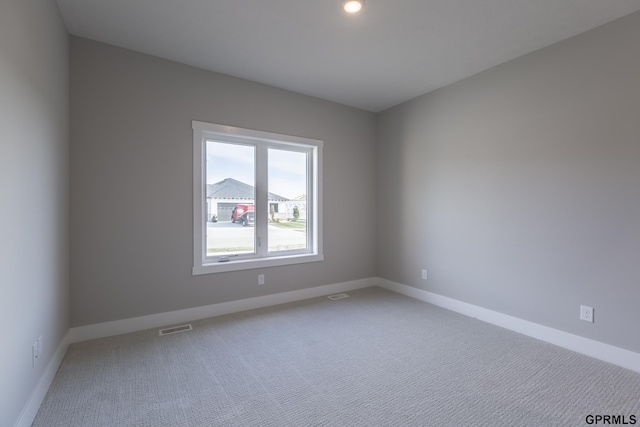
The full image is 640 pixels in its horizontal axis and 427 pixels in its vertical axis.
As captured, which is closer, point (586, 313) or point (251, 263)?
point (586, 313)

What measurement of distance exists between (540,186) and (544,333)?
134cm

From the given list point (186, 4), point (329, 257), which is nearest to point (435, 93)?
point (329, 257)

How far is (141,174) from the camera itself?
9.47 ft

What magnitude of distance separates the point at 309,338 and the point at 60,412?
5.70ft

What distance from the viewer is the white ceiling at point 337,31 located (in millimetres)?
2191

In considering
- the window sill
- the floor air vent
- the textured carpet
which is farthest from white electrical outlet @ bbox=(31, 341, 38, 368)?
the window sill

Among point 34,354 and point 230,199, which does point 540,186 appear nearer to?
point 230,199

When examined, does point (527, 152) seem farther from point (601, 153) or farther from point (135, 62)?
point (135, 62)

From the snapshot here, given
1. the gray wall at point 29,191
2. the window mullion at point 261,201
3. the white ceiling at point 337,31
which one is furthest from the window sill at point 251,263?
the white ceiling at point 337,31

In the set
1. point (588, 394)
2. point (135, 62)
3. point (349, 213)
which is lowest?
point (588, 394)

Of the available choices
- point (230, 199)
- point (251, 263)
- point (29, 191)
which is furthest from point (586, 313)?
point (29, 191)

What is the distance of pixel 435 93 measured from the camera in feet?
12.2

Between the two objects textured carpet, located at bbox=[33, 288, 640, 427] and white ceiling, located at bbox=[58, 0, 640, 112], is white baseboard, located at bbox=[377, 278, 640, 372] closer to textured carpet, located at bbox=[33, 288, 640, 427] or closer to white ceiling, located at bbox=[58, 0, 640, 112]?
textured carpet, located at bbox=[33, 288, 640, 427]

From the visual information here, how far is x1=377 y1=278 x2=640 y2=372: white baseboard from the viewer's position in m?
2.27
